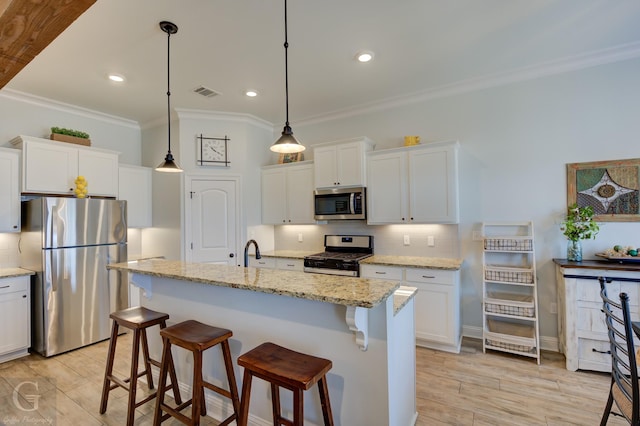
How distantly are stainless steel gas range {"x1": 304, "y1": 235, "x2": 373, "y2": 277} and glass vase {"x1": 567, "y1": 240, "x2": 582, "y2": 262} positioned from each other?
2037mm

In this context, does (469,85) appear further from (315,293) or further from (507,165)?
(315,293)

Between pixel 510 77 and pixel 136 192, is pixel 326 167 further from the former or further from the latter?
pixel 136 192

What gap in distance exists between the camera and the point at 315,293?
152cm

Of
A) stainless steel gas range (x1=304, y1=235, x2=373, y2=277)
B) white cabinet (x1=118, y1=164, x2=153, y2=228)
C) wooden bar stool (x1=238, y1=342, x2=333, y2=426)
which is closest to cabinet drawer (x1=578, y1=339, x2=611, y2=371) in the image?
stainless steel gas range (x1=304, y1=235, x2=373, y2=277)

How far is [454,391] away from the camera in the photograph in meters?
2.48

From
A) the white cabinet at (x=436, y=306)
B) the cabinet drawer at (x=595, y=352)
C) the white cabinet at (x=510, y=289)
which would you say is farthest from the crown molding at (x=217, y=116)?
the cabinet drawer at (x=595, y=352)

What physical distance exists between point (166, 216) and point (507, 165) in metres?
4.40

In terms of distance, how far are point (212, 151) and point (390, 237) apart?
2.73 m

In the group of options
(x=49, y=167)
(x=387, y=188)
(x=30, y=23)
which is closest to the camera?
(x=30, y=23)

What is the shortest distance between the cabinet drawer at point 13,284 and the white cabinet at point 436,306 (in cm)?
394

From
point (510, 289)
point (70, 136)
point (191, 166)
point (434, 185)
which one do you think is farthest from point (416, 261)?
point (70, 136)

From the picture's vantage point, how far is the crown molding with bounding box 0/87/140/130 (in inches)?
Result: 140

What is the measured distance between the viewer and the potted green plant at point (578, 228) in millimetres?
2918

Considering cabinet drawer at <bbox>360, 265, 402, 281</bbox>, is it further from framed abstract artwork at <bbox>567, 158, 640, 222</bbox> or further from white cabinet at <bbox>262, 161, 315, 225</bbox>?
framed abstract artwork at <bbox>567, 158, 640, 222</bbox>
